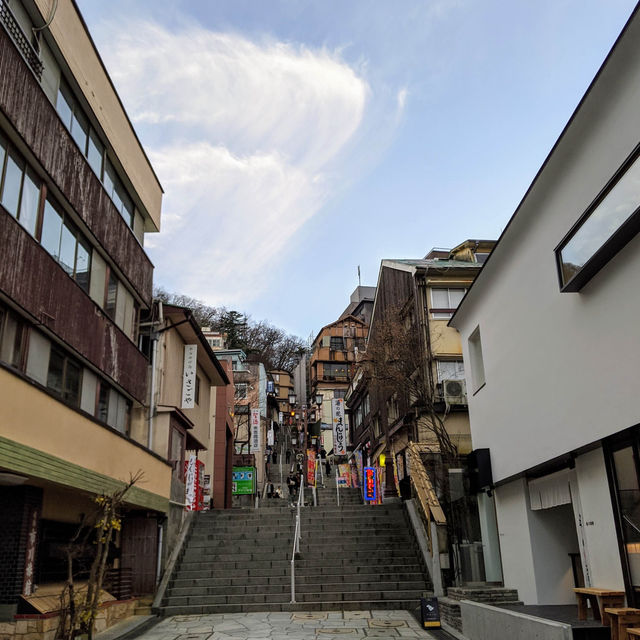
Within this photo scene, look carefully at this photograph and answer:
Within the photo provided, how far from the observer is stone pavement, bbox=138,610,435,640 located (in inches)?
462

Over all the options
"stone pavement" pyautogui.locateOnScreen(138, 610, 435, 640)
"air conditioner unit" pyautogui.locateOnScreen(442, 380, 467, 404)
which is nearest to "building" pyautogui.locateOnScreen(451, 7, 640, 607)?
"stone pavement" pyautogui.locateOnScreen(138, 610, 435, 640)

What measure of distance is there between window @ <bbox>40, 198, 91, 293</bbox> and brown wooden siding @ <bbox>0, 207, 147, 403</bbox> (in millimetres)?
360

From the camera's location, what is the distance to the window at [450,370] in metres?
26.0

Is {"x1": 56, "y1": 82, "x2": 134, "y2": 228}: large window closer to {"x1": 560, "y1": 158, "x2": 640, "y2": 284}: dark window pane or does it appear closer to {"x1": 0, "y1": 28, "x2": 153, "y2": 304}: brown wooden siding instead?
{"x1": 0, "y1": 28, "x2": 153, "y2": 304}: brown wooden siding

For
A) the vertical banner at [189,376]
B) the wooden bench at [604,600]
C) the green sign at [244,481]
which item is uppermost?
the vertical banner at [189,376]

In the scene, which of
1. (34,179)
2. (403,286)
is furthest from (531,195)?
(403,286)

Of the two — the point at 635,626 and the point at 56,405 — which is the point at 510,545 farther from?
the point at 56,405

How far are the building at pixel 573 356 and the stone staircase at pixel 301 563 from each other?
3.21 meters

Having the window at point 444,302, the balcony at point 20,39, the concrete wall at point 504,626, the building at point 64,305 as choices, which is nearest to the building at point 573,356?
the concrete wall at point 504,626

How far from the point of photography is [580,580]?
38.2ft

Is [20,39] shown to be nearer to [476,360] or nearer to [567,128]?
[567,128]

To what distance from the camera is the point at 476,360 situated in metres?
16.3

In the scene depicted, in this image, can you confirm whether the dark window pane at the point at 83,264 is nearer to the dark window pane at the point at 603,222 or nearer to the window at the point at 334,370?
the dark window pane at the point at 603,222

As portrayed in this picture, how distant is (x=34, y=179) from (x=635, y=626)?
450 inches
